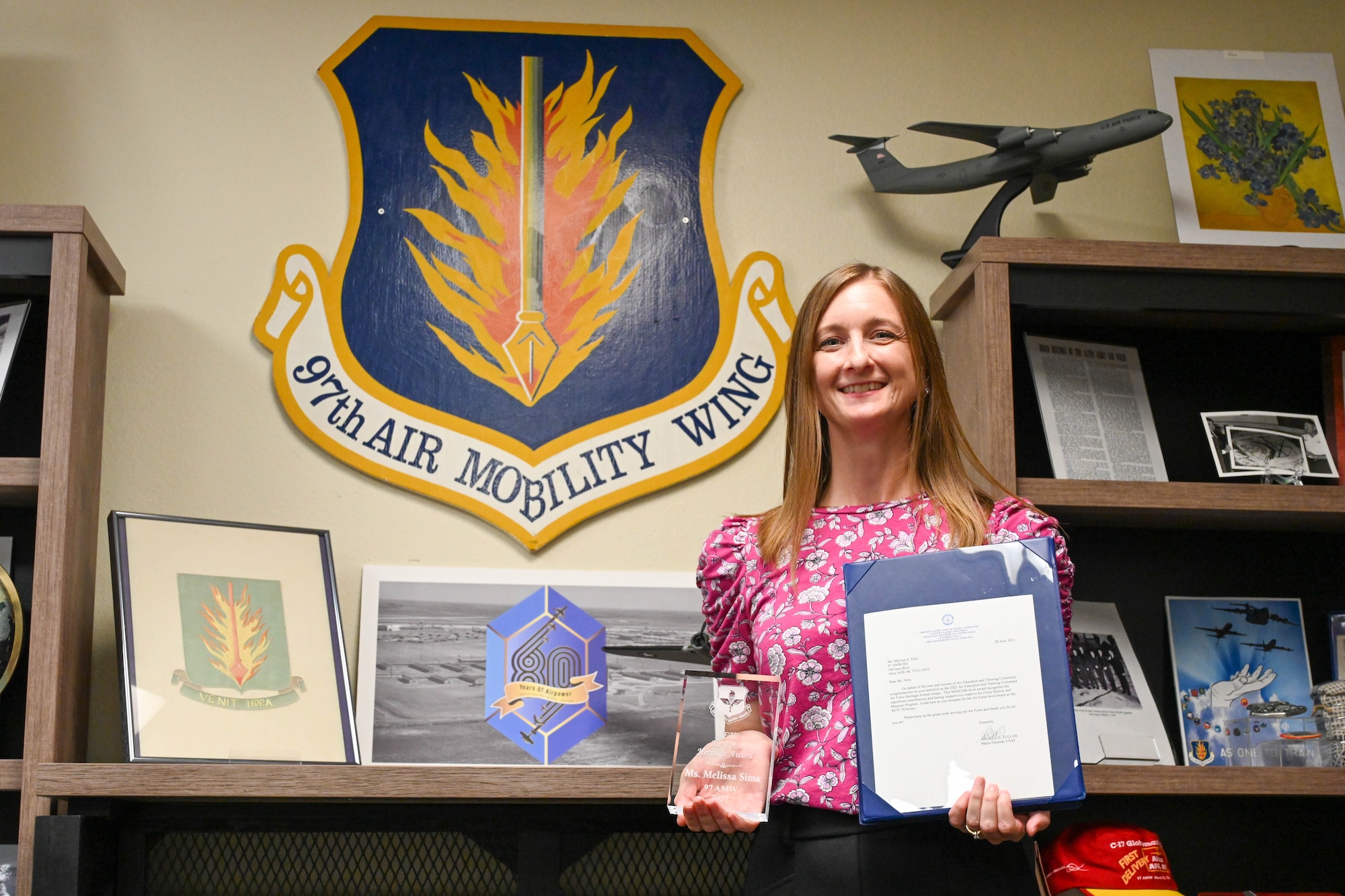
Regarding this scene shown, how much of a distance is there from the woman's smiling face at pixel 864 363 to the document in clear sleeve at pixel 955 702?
11.2 inches

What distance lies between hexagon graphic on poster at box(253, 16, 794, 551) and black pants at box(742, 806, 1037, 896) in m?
0.99

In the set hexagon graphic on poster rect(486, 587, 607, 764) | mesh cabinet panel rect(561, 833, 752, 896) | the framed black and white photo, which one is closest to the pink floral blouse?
hexagon graphic on poster rect(486, 587, 607, 764)

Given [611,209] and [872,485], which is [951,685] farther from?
[611,209]

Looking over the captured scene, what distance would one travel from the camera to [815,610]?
1.39 metres

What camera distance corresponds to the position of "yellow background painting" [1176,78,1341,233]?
232cm

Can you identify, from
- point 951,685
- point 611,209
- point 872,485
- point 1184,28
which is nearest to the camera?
point 951,685

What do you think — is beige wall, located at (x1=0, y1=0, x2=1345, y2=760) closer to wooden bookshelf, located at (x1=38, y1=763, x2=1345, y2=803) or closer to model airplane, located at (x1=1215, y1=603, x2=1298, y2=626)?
wooden bookshelf, located at (x1=38, y1=763, x2=1345, y2=803)

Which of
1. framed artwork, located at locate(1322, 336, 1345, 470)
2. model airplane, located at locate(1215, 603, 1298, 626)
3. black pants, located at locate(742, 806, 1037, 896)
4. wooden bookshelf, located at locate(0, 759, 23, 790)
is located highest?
framed artwork, located at locate(1322, 336, 1345, 470)

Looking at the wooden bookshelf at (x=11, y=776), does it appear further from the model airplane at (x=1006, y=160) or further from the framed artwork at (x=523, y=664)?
the model airplane at (x=1006, y=160)

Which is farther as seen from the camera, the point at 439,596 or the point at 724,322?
the point at 724,322

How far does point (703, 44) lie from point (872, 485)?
123cm

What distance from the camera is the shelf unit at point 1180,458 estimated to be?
1.97m

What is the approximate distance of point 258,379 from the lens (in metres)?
2.22

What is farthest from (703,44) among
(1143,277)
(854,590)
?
(854,590)
